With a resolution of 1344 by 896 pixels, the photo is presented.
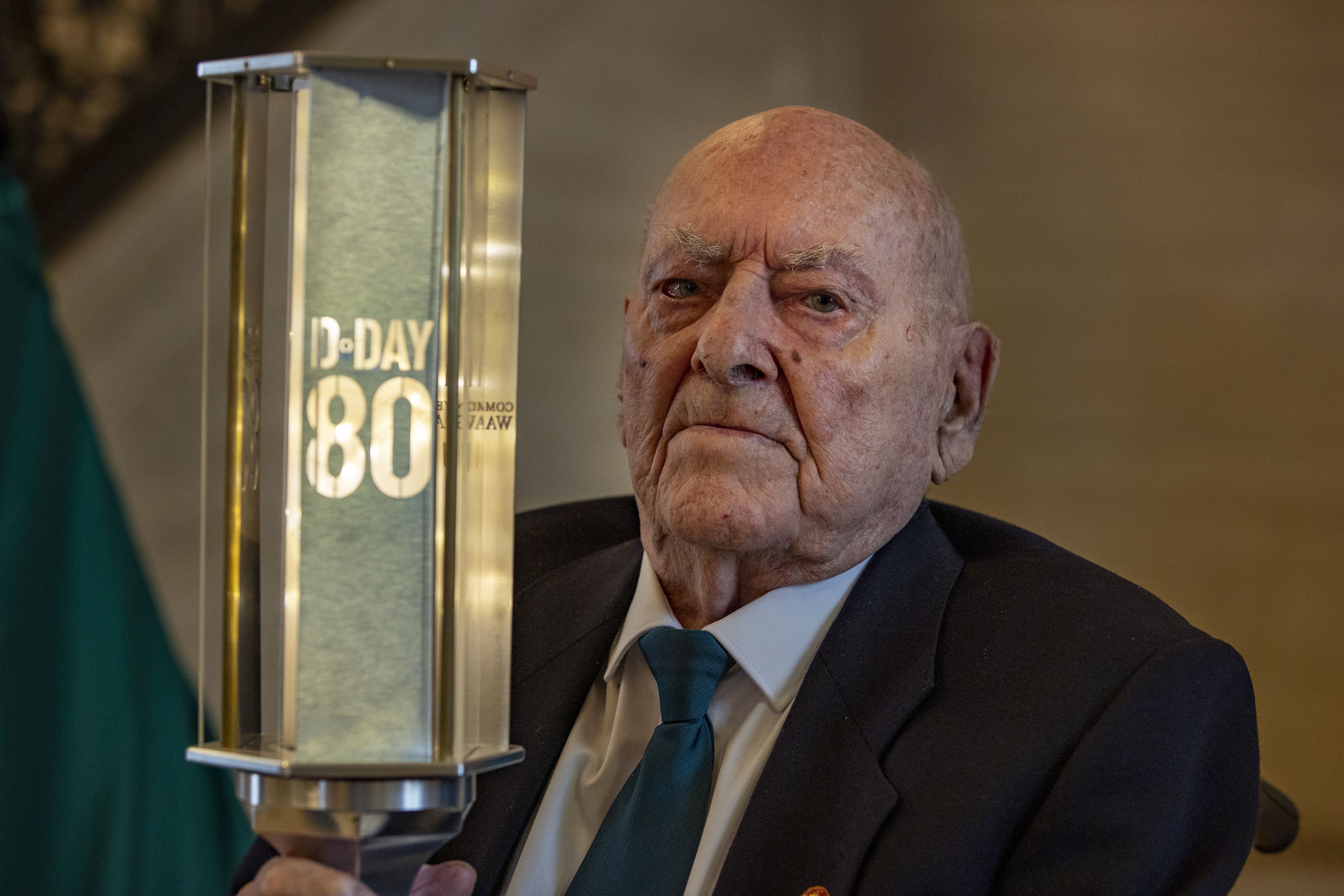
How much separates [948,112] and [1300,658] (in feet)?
3.82

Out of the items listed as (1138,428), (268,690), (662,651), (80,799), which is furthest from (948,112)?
(80,799)

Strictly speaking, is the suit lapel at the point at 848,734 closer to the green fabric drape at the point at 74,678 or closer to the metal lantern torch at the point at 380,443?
the metal lantern torch at the point at 380,443

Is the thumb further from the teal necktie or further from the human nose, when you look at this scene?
the human nose

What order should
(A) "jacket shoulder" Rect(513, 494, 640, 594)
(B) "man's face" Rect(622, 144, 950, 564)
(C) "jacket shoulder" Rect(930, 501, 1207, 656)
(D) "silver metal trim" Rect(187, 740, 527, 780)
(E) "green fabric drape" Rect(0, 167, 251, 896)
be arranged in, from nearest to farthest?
(D) "silver metal trim" Rect(187, 740, 527, 780) → (C) "jacket shoulder" Rect(930, 501, 1207, 656) → (B) "man's face" Rect(622, 144, 950, 564) → (A) "jacket shoulder" Rect(513, 494, 640, 594) → (E) "green fabric drape" Rect(0, 167, 251, 896)

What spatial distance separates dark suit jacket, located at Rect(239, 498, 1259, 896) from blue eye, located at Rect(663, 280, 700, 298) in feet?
1.31

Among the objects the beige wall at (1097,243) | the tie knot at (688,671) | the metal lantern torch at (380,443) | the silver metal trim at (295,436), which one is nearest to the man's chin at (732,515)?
the tie knot at (688,671)

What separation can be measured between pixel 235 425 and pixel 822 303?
2.28 feet

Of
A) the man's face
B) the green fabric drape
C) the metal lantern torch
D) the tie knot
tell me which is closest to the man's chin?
the man's face

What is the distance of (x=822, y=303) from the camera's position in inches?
53.7

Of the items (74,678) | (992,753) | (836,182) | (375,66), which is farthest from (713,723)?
(74,678)

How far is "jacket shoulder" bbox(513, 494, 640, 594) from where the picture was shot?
179 centimetres

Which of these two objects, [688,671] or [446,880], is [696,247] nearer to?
[688,671]

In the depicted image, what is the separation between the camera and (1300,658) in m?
1.95

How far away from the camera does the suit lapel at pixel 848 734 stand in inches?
44.4
